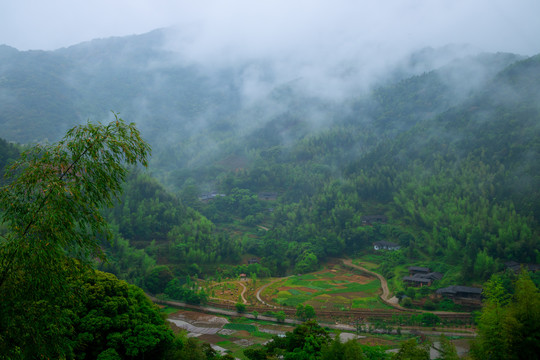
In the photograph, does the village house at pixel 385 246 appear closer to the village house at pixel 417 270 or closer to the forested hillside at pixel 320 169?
the forested hillside at pixel 320 169

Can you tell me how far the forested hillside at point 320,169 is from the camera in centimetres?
3962

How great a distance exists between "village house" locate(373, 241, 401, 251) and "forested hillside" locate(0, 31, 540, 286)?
1.00 metres

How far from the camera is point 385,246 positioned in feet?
148

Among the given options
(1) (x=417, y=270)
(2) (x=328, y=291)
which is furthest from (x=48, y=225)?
(1) (x=417, y=270)

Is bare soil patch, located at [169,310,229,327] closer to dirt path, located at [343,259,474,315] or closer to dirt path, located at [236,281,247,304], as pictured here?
dirt path, located at [236,281,247,304]

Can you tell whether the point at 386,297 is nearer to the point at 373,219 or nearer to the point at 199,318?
the point at 199,318

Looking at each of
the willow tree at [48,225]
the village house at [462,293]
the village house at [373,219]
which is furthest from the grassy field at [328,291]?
the willow tree at [48,225]

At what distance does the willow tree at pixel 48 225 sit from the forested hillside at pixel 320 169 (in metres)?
29.0

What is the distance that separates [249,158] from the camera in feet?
319

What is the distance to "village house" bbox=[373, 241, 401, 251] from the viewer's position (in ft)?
146

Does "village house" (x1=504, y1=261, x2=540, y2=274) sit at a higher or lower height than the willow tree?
lower

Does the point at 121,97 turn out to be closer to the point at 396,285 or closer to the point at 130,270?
the point at 130,270

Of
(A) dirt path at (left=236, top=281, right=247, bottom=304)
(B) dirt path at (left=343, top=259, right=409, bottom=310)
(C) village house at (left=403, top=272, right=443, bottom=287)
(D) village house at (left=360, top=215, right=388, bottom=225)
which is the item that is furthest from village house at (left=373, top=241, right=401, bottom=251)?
(A) dirt path at (left=236, top=281, right=247, bottom=304)

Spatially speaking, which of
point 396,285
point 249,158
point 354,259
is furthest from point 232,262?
point 249,158
